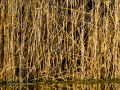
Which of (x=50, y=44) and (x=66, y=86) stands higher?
(x=50, y=44)

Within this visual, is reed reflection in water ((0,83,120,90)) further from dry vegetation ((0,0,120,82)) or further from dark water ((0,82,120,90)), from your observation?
dry vegetation ((0,0,120,82))

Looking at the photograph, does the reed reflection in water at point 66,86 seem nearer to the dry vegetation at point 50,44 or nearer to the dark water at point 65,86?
the dark water at point 65,86

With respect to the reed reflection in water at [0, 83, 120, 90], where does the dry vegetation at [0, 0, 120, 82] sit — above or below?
above

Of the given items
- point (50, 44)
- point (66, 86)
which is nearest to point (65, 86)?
point (66, 86)

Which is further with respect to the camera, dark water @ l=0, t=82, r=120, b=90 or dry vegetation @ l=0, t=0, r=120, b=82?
dry vegetation @ l=0, t=0, r=120, b=82

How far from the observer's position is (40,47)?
2.98 meters

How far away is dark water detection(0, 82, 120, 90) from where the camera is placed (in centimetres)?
269

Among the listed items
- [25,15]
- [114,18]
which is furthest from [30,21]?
[114,18]

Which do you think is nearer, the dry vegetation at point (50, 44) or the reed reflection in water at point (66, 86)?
the reed reflection in water at point (66, 86)

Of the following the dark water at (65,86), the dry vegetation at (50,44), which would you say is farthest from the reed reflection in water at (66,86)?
the dry vegetation at (50,44)

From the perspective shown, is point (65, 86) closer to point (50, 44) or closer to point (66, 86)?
point (66, 86)

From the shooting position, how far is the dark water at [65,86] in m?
2.69

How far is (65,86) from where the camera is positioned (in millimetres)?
2822

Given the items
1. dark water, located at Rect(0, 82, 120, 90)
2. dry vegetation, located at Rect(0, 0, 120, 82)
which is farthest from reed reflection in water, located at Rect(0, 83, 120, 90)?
dry vegetation, located at Rect(0, 0, 120, 82)
